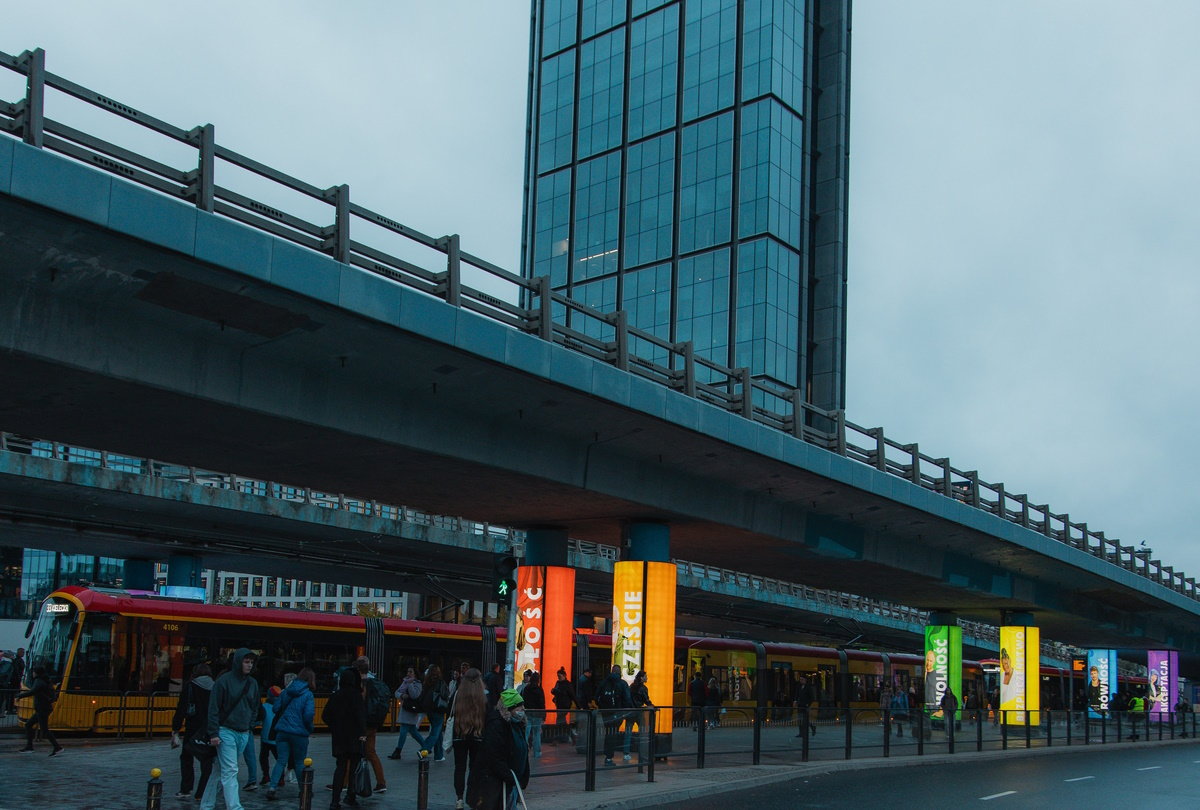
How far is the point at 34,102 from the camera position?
40.0 ft

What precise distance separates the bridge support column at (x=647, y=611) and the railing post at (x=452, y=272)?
9619 millimetres

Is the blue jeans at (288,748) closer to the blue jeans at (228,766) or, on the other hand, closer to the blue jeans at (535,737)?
the blue jeans at (228,766)

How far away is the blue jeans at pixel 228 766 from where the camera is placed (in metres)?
11.4

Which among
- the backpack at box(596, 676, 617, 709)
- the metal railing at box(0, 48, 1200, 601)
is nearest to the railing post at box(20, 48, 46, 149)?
the metal railing at box(0, 48, 1200, 601)

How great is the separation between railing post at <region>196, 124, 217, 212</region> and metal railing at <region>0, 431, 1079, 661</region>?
816cm

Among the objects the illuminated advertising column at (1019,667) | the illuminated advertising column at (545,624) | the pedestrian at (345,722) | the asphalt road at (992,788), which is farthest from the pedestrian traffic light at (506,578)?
the illuminated advertising column at (1019,667)

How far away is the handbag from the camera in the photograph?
13469mm

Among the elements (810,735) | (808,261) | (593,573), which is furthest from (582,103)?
(810,735)

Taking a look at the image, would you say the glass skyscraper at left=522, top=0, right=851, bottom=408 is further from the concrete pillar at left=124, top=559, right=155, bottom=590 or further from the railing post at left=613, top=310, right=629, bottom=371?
the railing post at left=613, top=310, right=629, bottom=371

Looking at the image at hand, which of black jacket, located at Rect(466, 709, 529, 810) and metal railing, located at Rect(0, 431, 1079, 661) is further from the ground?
metal railing, located at Rect(0, 431, 1079, 661)

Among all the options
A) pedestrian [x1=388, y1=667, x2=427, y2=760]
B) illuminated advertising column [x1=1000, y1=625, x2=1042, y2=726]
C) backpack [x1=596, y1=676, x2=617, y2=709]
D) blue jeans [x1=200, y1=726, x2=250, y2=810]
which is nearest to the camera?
blue jeans [x1=200, y1=726, x2=250, y2=810]

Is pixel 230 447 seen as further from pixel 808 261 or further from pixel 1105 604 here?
pixel 808 261

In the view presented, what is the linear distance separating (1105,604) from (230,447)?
42913 millimetres

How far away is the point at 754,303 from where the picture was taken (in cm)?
9012
